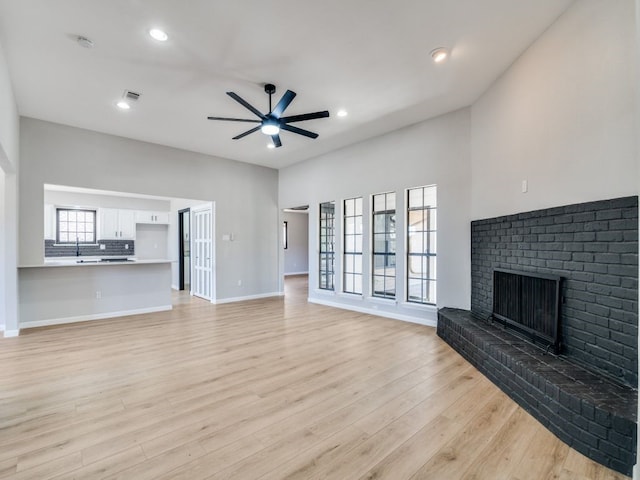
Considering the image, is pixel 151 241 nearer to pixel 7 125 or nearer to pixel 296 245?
pixel 296 245

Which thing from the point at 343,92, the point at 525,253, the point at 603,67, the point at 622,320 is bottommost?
the point at 622,320

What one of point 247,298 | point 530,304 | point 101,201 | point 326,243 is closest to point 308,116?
point 530,304

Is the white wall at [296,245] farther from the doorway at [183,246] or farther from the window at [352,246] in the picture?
the window at [352,246]

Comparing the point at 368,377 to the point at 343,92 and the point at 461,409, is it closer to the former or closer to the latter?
the point at 461,409

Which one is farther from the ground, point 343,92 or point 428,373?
point 343,92

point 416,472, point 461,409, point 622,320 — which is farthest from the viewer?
point 461,409

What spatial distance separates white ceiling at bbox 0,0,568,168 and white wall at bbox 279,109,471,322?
0.43m

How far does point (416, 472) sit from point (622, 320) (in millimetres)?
1793

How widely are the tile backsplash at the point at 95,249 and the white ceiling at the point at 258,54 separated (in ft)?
12.8

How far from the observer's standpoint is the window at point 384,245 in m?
5.59

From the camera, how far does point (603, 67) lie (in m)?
2.35

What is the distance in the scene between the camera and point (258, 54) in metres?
3.24

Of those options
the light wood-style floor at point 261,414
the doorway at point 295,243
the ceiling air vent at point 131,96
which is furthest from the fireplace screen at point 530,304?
the doorway at point 295,243

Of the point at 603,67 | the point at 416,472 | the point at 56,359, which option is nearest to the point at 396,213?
the point at 603,67
